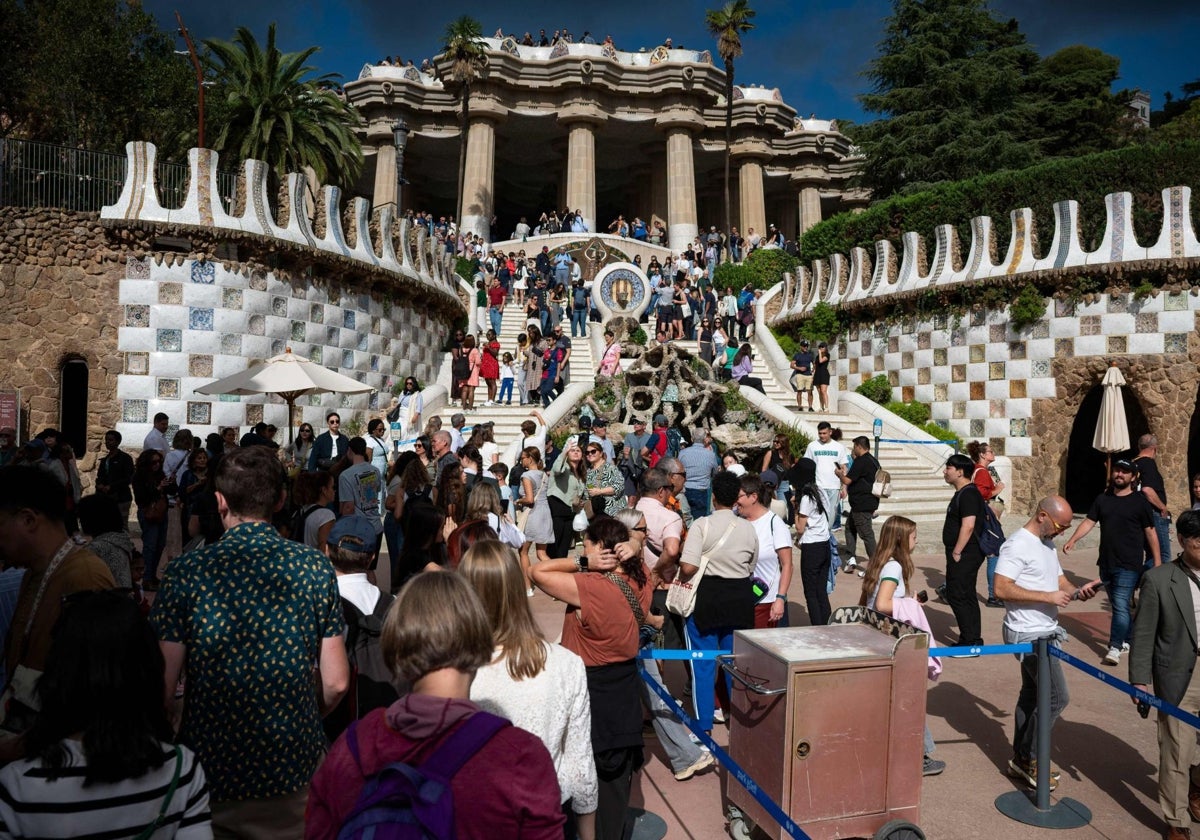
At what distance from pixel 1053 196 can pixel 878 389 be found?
18.8ft

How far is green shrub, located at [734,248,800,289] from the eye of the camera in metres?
30.0

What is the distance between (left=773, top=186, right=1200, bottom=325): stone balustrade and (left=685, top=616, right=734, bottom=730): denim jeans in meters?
15.6

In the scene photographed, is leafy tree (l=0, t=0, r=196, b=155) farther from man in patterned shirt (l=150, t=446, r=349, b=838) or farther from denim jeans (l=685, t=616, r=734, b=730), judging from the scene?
man in patterned shirt (l=150, t=446, r=349, b=838)

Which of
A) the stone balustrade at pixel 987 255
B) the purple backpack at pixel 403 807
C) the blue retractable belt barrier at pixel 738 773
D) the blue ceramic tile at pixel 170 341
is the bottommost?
the blue retractable belt barrier at pixel 738 773

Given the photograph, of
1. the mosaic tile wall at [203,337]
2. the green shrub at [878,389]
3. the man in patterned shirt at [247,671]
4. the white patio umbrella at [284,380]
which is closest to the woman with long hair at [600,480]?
the white patio umbrella at [284,380]

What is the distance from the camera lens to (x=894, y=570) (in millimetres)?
5430

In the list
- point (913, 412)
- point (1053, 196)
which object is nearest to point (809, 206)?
point (1053, 196)

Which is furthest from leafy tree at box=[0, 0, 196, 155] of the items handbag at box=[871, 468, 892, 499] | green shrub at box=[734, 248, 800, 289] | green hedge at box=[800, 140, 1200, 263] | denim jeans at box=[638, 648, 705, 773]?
denim jeans at box=[638, 648, 705, 773]

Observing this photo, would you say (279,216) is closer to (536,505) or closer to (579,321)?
(579,321)

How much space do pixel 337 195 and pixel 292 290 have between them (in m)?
2.72

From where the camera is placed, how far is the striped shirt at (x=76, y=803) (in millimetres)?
2186

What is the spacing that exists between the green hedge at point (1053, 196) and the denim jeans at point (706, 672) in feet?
56.3

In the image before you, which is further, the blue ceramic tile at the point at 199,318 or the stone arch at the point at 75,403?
the stone arch at the point at 75,403

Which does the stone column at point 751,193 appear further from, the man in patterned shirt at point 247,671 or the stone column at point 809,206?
the man in patterned shirt at point 247,671
